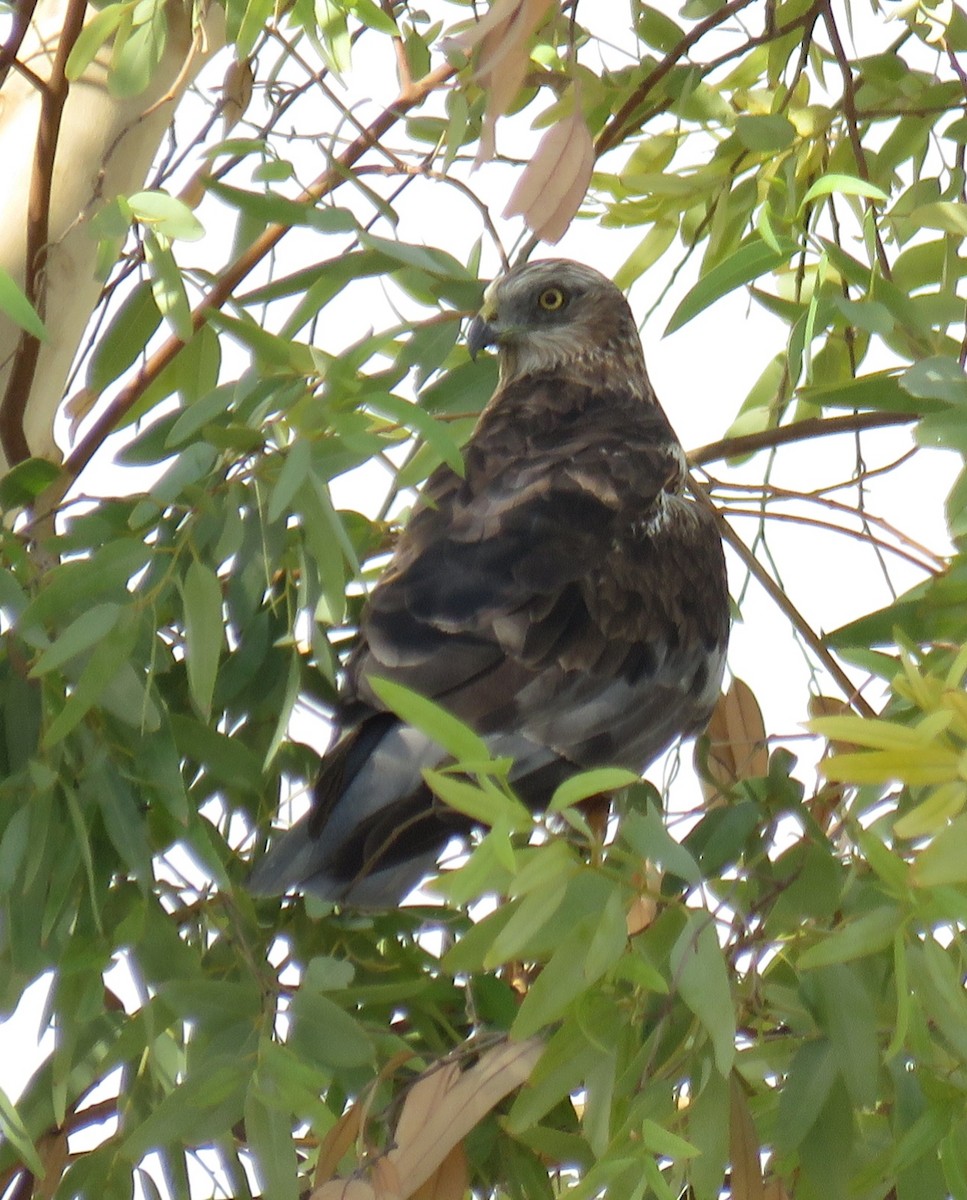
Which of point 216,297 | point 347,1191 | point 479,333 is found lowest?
point 347,1191

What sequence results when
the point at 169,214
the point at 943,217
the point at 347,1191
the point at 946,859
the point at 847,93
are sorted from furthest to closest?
the point at 847,93, the point at 943,217, the point at 169,214, the point at 347,1191, the point at 946,859

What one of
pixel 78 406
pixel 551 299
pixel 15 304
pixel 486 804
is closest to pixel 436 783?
pixel 486 804

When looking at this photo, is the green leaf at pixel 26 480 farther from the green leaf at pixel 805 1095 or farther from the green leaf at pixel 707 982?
the green leaf at pixel 805 1095

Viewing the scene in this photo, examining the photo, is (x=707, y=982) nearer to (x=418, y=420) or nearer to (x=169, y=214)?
(x=418, y=420)

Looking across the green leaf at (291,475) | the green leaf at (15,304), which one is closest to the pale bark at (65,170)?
the green leaf at (15,304)

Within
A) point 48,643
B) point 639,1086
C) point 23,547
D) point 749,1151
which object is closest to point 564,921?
point 639,1086

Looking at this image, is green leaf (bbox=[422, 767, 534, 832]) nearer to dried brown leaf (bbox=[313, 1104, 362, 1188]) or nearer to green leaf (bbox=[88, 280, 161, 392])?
dried brown leaf (bbox=[313, 1104, 362, 1188])

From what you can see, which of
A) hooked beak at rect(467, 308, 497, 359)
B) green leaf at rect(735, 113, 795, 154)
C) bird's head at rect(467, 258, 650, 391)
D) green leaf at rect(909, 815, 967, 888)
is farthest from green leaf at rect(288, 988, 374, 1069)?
bird's head at rect(467, 258, 650, 391)
